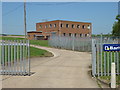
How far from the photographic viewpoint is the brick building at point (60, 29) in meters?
56.7

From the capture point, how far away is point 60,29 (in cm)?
5600

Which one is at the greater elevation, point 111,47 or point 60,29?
point 60,29

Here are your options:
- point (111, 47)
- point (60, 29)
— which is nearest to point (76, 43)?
point (111, 47)

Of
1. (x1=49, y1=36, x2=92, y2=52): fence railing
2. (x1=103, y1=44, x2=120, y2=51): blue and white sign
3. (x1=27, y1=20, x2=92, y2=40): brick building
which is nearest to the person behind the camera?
(x1=103, y1=44, x2=120, y2=51): blue and white sign

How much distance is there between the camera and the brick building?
2233 inches

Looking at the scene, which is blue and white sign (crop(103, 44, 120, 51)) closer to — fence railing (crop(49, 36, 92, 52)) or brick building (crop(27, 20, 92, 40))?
fence railing (crop(49, 36, 92, 52))

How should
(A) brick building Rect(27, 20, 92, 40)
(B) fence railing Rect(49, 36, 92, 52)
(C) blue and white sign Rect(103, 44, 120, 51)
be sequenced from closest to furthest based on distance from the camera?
(C) blue and white sign Rect(103, 44, 120, 51), (B) fence railing Rect(49, 36, 92, 52), (A) brick building Rect(27, 20, 92, 40)

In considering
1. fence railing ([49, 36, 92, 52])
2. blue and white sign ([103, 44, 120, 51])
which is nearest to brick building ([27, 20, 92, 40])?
fence railing ([49, 36, 92, 52])

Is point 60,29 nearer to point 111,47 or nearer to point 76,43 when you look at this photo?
point 76,43

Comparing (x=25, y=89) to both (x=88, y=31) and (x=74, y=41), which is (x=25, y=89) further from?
(x=88, y=31)

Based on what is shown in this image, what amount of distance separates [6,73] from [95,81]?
415 centimetres

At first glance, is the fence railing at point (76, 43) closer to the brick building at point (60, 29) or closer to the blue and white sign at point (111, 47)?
the blue and white sign at point (111, 47)

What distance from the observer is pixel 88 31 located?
6500 centimetres

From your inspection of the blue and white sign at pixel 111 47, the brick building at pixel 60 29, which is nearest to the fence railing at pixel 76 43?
the blue and white sign at pixel 111 47
